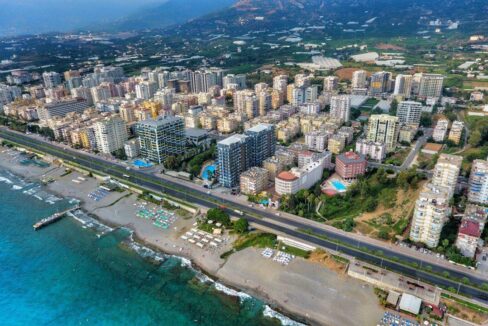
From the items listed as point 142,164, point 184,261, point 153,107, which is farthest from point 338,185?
point 153,107

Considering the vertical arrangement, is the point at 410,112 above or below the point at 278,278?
above

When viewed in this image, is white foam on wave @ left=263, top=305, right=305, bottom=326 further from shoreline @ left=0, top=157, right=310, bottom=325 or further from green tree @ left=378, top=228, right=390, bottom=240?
green tree @ left=378, top=228, right=390, bottom=240

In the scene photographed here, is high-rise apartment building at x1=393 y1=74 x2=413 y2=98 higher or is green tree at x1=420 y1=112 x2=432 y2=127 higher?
high-rise apartment building at x1=393 y1=74 x2=413 y2=98

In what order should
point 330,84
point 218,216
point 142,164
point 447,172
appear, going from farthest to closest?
1. point 330,84
2. point 142,164
3. point 447,172
4. point 218,216

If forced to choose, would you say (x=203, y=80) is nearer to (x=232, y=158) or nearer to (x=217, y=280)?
(x=232, y=158)

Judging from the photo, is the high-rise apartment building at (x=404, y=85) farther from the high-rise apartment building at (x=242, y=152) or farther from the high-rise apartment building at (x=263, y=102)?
the high-rise apartment building at (x=242, y=152)

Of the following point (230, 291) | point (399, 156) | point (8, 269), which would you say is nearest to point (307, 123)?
point (399, 156)

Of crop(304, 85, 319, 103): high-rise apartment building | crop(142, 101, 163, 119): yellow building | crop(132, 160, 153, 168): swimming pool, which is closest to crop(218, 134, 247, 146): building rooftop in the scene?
crop(132, 160, 153, 168): swimming pool
